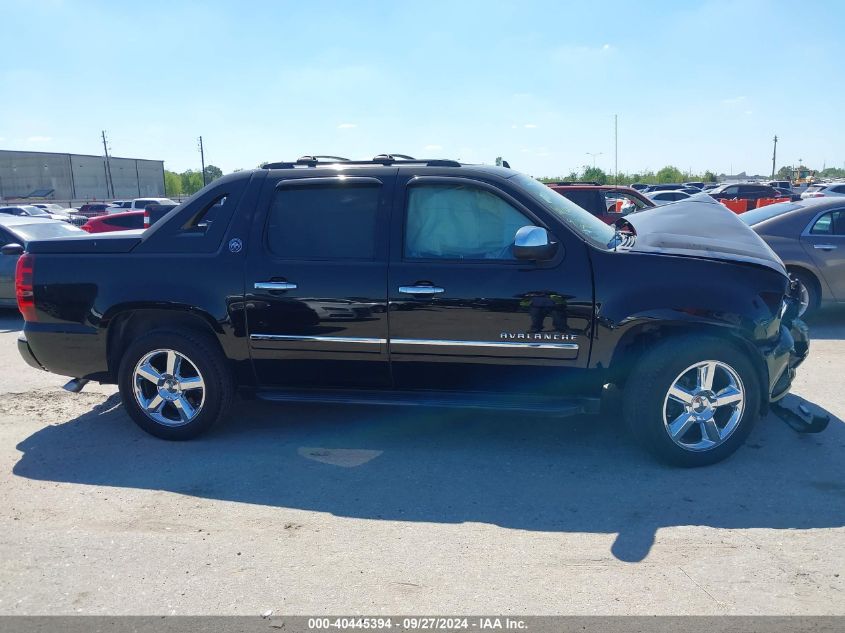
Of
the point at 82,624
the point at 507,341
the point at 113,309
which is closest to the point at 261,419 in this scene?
the point at 113,309

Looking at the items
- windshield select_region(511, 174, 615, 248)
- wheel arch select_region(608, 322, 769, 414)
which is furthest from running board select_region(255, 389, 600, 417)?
windshield select_region(511, 174, 615, 248)

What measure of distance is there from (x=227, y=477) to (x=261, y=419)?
3.50 feet

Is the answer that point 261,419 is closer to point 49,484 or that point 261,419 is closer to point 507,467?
point 49,484

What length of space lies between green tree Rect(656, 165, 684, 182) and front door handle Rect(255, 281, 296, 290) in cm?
8859

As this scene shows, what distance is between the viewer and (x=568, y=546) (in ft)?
11.6

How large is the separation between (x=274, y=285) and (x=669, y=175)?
302 ft

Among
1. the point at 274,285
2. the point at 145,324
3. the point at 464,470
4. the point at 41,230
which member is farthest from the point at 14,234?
the point at 464,470

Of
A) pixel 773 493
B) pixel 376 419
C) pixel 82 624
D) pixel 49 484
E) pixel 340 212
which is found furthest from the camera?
pixel 376 419

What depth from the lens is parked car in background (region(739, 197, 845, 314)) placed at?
27.6 ft

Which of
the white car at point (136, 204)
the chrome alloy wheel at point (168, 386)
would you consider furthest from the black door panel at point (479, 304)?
the white car at point (136, 204)

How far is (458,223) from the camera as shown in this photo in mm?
4637

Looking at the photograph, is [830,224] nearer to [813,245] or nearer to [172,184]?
[813,245]

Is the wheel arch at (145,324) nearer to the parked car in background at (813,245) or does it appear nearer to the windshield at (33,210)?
the parked car in background at (813,245)

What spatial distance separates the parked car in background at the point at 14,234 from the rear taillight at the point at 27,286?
16.5ft
